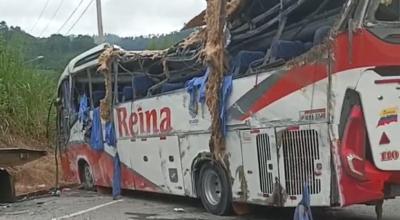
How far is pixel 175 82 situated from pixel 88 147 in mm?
4393

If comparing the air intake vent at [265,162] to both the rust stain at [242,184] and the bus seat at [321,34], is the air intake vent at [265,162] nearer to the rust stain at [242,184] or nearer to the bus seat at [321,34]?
the rust stain at [242,184]

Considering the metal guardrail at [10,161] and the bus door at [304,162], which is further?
the metal guardrail at [10,161]

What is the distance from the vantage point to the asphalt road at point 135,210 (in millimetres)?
11281

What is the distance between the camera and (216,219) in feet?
35.9

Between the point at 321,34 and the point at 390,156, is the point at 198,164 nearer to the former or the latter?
the point at 321,34

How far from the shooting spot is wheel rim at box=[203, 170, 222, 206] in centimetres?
1127

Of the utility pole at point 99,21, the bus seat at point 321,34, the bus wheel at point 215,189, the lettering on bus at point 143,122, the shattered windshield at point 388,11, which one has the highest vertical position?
the utility pole at point 99,21

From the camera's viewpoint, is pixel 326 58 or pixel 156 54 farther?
pixel 156 54

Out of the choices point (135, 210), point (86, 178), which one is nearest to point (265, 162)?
point (135, 210)

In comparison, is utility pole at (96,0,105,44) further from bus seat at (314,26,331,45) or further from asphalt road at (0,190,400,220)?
bus seat at (314,26,331,45)

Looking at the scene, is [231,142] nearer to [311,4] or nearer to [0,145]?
[311,4]

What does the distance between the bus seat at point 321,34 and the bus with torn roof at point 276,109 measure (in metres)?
0.02

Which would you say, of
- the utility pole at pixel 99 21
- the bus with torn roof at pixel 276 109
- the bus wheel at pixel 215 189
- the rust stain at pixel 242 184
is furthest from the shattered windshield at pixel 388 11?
the utility pole at pixel 99 21

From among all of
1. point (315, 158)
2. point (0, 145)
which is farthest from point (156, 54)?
point (0, 145)
